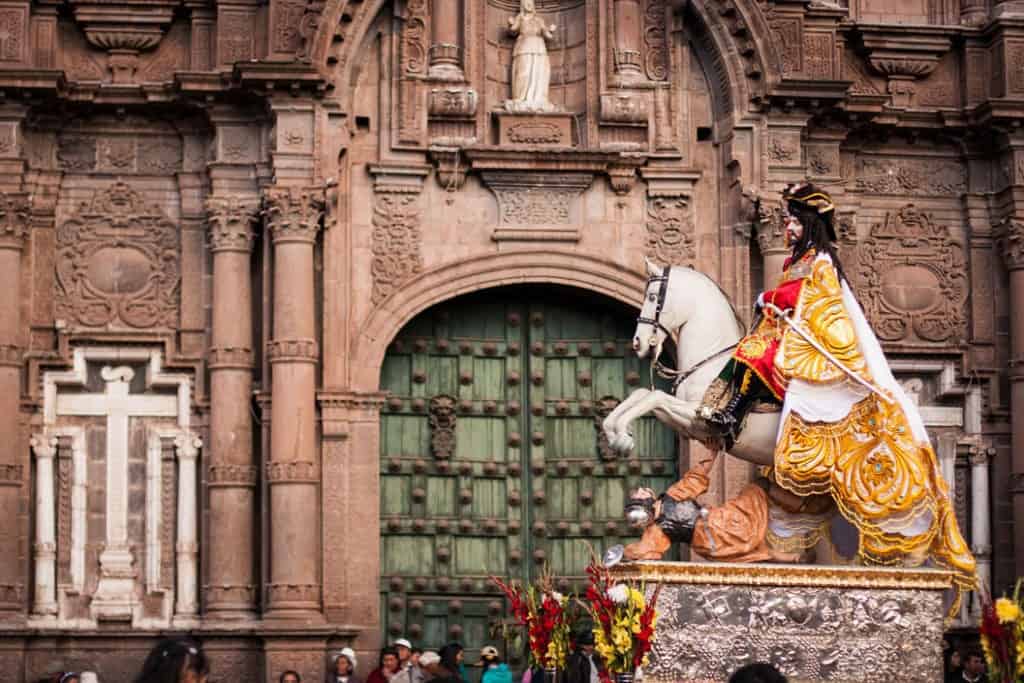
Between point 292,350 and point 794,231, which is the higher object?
point 794,231

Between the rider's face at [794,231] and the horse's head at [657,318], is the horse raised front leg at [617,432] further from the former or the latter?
the rider's face at [794,231]

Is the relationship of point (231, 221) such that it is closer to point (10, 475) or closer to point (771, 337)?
point (10, 475)

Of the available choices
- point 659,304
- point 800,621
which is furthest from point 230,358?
point 800,621

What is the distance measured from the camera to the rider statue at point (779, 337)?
1747cm

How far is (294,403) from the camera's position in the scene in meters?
23.8

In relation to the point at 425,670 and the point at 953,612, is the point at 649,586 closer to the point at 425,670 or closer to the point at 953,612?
the point at 953,612

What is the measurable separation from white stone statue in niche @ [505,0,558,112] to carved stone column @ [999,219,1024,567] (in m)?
5.15

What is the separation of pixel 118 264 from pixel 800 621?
10360 millimetres

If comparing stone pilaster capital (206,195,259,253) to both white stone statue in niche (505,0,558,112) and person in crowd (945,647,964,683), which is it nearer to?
white stone statue in niche (505,0,558,112)

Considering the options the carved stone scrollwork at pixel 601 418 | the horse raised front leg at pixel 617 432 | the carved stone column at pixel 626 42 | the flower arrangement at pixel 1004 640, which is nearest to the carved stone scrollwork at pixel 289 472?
the carved stone scrollwork at pixel 601 418

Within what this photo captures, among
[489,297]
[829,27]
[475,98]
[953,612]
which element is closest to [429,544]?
[489,297]

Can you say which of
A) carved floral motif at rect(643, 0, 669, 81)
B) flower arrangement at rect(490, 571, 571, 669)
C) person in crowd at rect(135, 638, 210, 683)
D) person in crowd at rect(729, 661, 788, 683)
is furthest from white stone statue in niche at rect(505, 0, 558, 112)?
person in crowd at rect(729, 661, 788, 683)

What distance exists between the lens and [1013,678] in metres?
16.5

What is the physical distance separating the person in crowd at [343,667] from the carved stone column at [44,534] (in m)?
3.06
